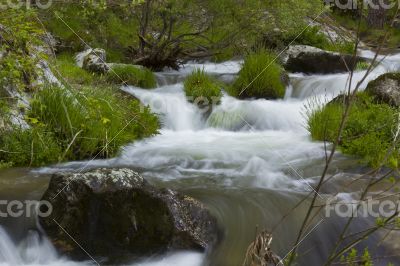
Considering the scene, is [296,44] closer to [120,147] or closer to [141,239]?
[120,147]

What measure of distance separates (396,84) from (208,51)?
177 inches

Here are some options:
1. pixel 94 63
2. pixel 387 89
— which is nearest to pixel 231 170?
pixel 387 89

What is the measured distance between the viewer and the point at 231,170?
6.34 meters

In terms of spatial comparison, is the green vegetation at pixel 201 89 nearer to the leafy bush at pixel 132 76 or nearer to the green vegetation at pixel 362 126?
the leafy bush at pixel 132 76

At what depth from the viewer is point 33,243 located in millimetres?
4391

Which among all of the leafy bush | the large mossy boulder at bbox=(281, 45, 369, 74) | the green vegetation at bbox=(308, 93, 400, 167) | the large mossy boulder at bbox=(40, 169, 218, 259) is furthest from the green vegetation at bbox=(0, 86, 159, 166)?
the large mossy boulder at bbox=(281, 45, 369, 74)

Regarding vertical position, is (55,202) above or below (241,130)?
above

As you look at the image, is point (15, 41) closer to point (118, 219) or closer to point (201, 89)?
point (118, 219)

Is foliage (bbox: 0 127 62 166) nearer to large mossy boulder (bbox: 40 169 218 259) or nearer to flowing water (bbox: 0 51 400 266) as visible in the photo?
flowing water (bbox: 0 51 400 266)

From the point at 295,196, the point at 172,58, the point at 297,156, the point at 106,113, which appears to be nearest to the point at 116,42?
the point at 172,58

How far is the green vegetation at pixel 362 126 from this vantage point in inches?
260

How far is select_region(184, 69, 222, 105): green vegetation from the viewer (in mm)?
9438

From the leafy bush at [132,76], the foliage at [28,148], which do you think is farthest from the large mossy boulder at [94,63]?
the foliage at [28,148]

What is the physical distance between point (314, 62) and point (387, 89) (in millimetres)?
3641
